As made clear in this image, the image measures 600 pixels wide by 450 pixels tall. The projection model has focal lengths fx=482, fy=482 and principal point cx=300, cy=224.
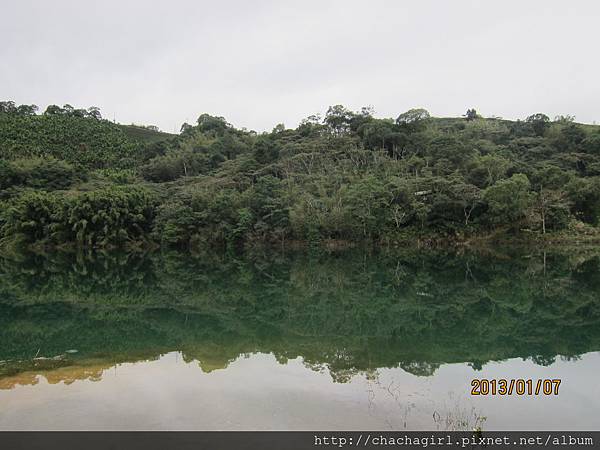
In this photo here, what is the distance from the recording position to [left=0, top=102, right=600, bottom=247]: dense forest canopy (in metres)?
38.6

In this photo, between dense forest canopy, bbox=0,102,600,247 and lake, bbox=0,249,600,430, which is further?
dense forest canopy, bbox=0,102,600,247

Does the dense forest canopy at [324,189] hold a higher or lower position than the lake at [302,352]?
higher

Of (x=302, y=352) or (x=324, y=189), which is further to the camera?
(x=324, y=189)

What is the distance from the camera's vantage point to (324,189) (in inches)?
1674

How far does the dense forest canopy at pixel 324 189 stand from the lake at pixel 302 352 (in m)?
16.5

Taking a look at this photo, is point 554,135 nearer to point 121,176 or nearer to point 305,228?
point 305,228

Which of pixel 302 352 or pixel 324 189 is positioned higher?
pixel 324 189

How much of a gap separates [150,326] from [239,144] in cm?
5120

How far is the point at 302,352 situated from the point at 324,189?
33152mm

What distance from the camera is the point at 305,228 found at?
132ft

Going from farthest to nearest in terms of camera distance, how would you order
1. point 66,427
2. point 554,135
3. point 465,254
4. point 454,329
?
point 554,135, point 465,254, point 454,329, point 66,427

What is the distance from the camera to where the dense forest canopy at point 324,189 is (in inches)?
1518

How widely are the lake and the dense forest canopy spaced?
54.0ft

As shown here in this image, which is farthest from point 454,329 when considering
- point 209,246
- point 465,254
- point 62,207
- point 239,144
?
point 239,144
